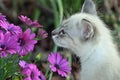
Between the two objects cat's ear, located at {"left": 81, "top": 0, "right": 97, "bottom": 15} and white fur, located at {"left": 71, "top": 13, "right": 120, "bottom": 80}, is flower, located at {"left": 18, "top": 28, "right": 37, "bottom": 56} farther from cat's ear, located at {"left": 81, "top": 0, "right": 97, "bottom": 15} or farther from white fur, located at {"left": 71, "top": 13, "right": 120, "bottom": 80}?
cat's ear, located at {"left": 81, "top": 0, "right": 97, "bottom": 15}

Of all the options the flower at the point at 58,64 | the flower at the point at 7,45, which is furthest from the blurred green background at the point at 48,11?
the flower at the point at 7,45

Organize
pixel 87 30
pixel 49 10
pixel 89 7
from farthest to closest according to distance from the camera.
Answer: pixel 49 10
pixel 89 7
pixel 87 30

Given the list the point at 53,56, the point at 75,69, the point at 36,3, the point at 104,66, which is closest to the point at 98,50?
the point at 104,66

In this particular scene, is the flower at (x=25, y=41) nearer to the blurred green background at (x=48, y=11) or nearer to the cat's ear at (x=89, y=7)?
the cat's ear at (x=89, y=7)

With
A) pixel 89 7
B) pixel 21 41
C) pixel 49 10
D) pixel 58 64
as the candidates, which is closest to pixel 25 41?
pixel 21 41

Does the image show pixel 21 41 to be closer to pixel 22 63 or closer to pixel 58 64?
pixel 22 63

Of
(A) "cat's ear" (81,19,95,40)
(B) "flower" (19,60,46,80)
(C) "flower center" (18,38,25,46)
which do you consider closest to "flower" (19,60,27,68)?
(B) "flower" (19,60,46,80)

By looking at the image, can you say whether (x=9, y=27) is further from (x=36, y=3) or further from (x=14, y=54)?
(x=36, y=3)
